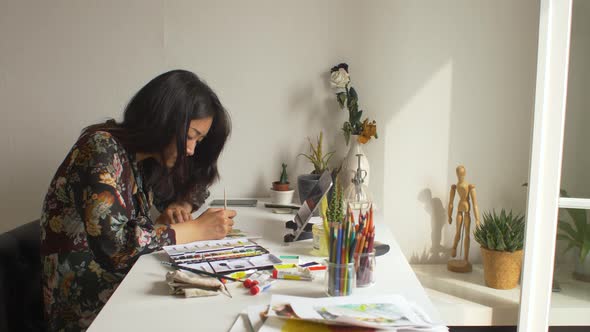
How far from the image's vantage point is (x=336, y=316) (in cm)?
93

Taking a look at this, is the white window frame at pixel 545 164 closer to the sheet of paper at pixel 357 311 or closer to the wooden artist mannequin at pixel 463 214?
the wooden artist mannequin at pixel 463 214

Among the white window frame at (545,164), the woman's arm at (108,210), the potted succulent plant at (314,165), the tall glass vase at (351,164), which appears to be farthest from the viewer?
the tall glass vase at (351,164)

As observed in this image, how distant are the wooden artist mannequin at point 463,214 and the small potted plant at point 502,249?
0.09 m

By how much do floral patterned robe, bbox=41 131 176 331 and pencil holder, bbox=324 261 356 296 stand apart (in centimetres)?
55

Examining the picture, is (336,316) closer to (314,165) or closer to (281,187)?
(281,187)

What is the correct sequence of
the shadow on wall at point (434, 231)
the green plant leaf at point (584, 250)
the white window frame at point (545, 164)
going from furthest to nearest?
the shadow on wall at point (434, 231), the green plant leaf at point (584, 250), the white window frame at point (545, 164)

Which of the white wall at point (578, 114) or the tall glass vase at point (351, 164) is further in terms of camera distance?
the tall glass vase at point (351, 164)

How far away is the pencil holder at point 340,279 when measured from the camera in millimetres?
1064

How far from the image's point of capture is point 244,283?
114cm

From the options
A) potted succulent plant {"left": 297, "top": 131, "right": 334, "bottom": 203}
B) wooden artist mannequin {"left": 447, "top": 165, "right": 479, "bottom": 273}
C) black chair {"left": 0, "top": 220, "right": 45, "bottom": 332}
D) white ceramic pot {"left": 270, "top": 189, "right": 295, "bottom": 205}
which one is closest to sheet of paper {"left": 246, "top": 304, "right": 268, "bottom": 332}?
black chair {"left": 0, "top": 220, "right": 45, "bottom": 332}

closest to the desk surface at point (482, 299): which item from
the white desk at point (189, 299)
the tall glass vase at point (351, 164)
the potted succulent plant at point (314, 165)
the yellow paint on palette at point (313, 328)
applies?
the tall glass vase at point (351, 164)

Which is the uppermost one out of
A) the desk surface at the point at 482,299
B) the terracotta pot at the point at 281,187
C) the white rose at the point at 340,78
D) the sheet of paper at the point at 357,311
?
the white rose at the point at 340,78

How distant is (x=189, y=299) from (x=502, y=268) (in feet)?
5.00

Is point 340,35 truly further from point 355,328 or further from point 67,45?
point 355,328
